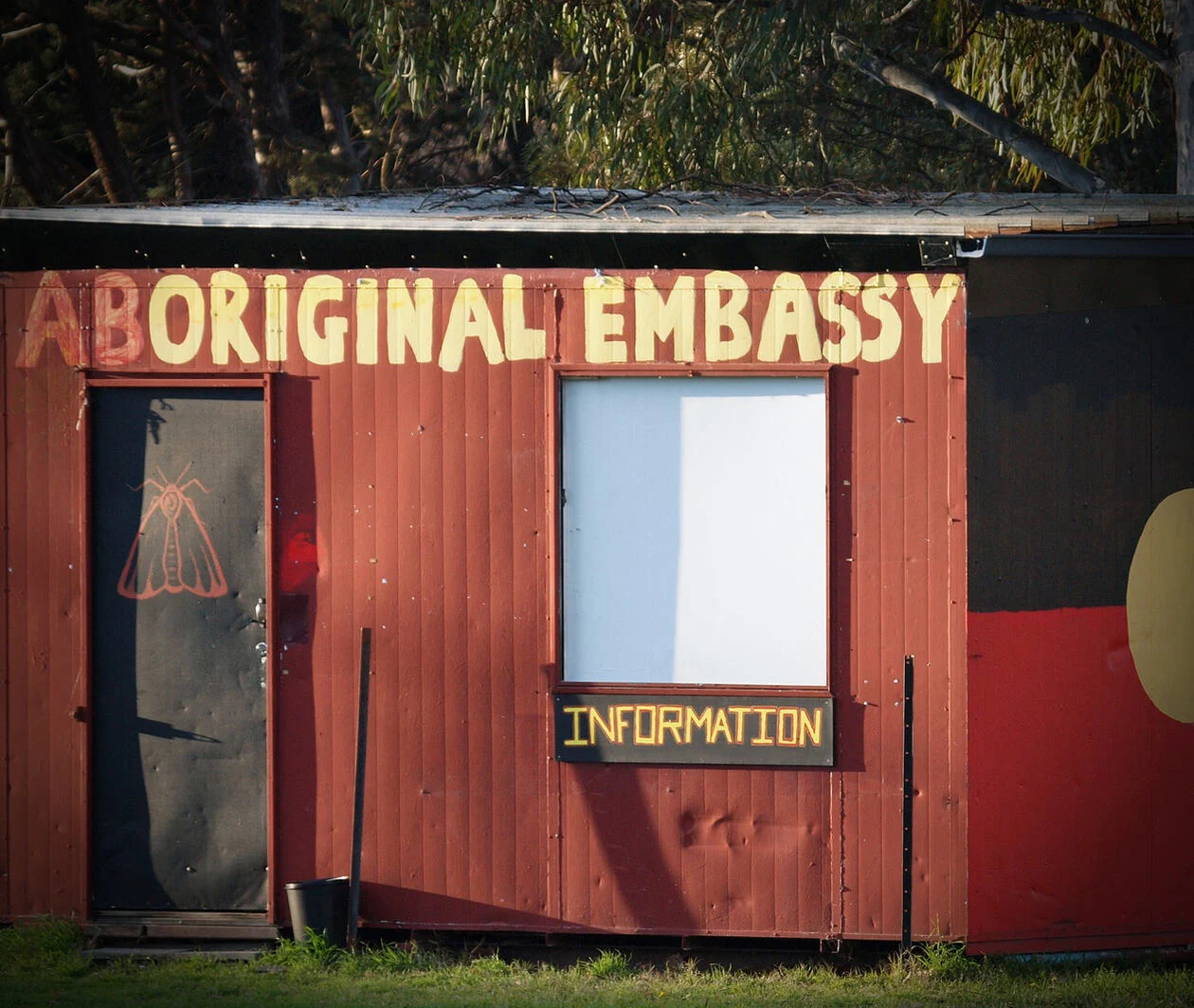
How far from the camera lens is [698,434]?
253 inches

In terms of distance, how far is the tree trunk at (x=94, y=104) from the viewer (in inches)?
695

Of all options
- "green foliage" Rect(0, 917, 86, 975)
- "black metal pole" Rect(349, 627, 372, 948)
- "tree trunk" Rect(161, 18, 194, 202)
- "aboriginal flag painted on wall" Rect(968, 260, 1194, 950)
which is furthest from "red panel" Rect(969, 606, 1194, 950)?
"tree trunk" Rect(161, 18, 194, 202)

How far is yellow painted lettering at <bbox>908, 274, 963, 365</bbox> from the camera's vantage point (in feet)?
20.7

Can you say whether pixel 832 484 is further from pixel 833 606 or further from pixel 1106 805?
pixel 1106 805

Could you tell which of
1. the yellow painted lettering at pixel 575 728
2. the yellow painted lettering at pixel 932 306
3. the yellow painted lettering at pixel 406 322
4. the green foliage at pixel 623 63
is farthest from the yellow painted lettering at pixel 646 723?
the green foliage at pixel 623 63

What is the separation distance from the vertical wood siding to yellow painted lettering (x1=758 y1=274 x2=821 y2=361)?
0.19 ft

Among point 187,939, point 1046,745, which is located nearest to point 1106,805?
point 1046,745

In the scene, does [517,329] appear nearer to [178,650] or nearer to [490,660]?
[490,660]

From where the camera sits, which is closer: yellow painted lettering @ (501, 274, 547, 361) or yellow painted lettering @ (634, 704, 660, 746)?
yellow painted lettering @ (634, 704, 660, 746)

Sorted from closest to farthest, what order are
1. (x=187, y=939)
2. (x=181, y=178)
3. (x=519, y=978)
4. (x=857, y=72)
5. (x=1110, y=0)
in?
(x=519, y=978) → (x=187, y=939) → (x=1110, y=0) → (x=857, y=72) → (x=181, y=178)

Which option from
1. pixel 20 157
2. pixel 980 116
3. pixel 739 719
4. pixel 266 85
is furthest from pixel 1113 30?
pixel 20 157

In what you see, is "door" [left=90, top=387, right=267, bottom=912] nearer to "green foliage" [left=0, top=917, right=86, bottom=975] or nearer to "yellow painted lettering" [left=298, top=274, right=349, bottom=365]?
"green foliage" [left=0, top=917, right=86, bottom=975]

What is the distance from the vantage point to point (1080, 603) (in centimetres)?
632

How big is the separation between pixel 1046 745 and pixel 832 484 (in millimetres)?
1579
